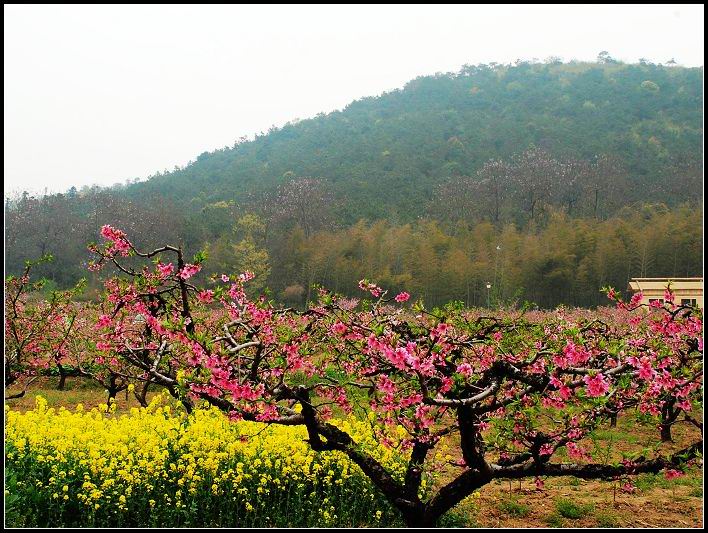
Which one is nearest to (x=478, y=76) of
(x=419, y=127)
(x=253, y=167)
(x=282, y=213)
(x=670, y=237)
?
(x=419, y=127)

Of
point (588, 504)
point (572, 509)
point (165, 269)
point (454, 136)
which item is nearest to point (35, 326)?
point (165, 269)

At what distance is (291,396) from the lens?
3262 millimetres

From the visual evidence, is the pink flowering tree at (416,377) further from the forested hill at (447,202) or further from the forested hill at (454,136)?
the forested hill at (454,136)

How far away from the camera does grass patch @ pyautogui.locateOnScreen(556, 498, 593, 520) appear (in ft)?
16.3

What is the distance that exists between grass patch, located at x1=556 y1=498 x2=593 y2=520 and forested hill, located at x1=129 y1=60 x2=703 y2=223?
115 feet

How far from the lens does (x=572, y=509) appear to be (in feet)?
16.5

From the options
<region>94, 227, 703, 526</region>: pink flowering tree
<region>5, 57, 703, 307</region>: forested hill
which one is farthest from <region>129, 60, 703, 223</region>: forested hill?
<region>94, 227, 703, 526</region>: pink flowering tree

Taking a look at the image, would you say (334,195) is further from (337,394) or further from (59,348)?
(337,394)

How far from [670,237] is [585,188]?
11.7 m

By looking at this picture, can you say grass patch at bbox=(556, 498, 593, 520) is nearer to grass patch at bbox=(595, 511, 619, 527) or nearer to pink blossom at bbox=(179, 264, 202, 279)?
grass patch at bbox=(595, 511, 619, 527)

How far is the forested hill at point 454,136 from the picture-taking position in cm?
4759

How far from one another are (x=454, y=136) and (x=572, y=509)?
193 feet

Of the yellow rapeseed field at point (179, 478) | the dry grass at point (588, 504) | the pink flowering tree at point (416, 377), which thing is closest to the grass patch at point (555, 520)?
the dry grass at point (588, 504)

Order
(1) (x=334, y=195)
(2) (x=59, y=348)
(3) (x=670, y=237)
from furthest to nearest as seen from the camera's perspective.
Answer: (1) (x=334, y=195)
(3) (x=670, y=237)
(2) (x=59, y=348)
